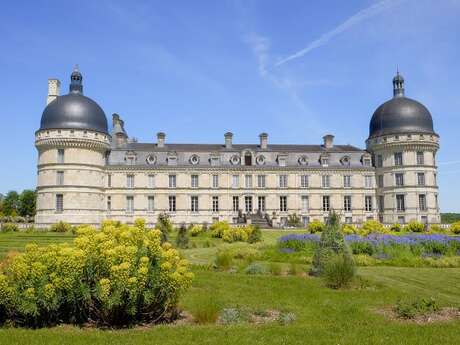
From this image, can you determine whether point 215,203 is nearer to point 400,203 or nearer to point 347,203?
point 347,203

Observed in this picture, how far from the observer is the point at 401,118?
4428 centimetres

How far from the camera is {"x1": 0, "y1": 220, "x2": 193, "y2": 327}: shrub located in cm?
748

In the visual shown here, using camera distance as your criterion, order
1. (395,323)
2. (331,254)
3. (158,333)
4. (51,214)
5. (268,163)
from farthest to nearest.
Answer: (268,163), (51,214), (331,254), (395,323), (158,333)

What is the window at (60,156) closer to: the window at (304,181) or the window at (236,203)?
the window at (236,203)

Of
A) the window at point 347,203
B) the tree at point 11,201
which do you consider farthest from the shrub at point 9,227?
the tree at point 11,201

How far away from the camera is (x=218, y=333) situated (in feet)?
24.1

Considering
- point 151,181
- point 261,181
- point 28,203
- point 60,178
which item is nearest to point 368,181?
point 261,181

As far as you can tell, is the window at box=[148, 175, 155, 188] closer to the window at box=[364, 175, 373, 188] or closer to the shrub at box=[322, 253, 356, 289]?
the window at box=[364, 175, 373, 188]

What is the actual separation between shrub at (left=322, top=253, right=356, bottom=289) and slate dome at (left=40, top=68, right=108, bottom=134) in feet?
113

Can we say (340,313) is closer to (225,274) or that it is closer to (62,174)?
(225,274)

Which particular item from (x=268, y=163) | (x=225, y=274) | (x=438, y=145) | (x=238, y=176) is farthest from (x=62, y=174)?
(x=438, y=145)

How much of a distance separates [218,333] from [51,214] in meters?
36.4

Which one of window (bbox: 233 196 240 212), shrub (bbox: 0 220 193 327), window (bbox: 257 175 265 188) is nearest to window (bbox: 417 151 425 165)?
window (bbox: 257 175 265 188)

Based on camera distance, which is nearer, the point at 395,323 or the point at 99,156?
the point at 395,323
